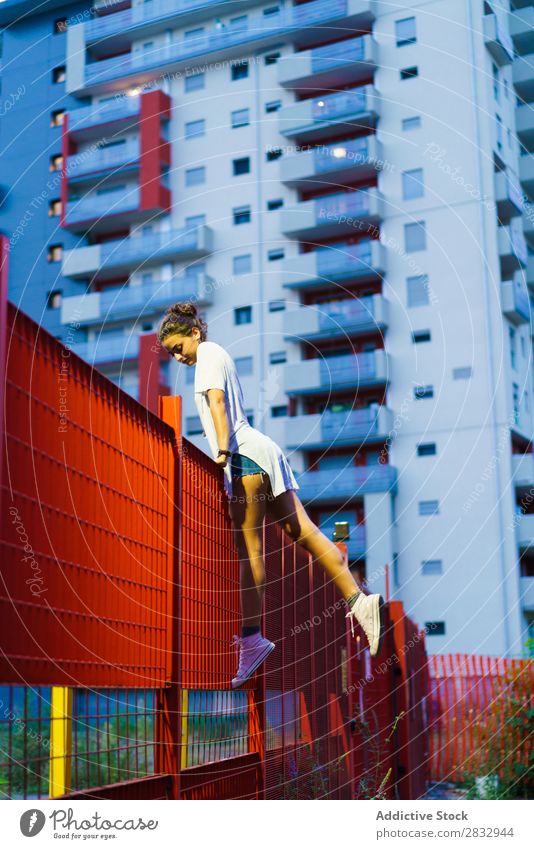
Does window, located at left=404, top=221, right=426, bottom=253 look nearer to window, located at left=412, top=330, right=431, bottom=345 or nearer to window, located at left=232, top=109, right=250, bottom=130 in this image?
window, located at left=412, top=330, right=431, bottom=345

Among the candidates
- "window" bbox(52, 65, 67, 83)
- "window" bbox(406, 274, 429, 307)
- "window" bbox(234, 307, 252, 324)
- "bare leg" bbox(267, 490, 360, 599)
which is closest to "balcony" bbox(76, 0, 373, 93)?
"window" bbox(52, 65, 67, 83)

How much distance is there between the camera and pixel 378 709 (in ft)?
35.1

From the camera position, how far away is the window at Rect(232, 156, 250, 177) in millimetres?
30927

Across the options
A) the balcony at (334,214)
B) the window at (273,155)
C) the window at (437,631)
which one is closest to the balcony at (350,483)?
the window at (437,631)

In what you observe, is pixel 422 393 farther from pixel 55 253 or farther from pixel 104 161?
pixel 55 253

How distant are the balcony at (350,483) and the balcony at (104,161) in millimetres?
9441

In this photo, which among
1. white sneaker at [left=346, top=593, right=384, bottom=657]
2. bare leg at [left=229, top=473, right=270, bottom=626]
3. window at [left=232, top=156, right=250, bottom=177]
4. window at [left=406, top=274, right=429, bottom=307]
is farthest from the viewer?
window at [left=232, top=156, right=250, bottom=177]

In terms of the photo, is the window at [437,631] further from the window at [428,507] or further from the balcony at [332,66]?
the balcony at [332,66]

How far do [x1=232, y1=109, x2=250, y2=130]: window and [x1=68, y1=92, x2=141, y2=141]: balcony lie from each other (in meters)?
2.78

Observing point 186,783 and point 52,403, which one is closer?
point 52,403

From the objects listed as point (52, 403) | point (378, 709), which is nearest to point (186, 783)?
point (52, 403)
